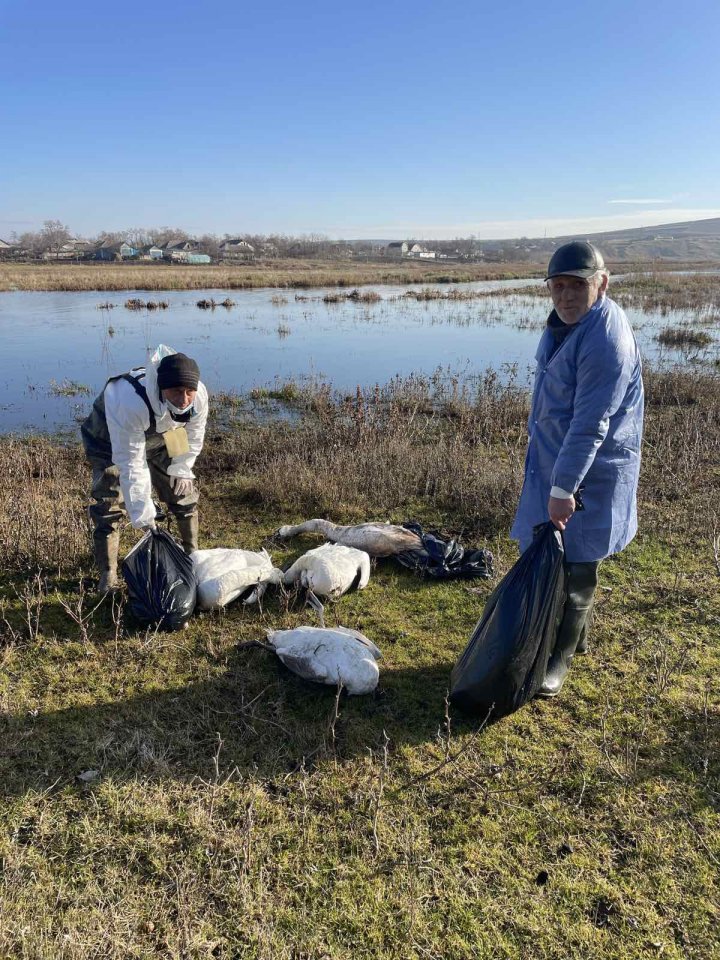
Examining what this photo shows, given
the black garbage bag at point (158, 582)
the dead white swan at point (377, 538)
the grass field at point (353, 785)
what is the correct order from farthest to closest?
the dead white swan at point (377, 538), the black garbage bag at point (158, 582), the grass field at point (353, 785)

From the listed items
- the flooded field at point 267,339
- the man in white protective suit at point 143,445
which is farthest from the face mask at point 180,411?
the flooded field at point 267,339

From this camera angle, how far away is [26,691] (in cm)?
292

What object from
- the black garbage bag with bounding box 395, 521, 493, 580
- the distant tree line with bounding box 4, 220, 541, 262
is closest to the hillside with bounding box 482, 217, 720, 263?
the distant tree line with bounding box 4, 220, 541, 262

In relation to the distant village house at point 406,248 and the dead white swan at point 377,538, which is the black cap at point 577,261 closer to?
the dead white swan at point 377,538

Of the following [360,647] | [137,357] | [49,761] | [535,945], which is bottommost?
[535,945]

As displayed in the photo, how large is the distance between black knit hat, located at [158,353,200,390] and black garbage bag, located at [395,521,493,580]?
6.40 ft

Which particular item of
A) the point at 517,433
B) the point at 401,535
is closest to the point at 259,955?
the point at 401,535

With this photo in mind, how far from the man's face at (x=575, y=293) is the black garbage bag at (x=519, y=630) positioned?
932mm

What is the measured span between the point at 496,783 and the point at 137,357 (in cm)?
1247

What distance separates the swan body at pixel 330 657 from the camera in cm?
290

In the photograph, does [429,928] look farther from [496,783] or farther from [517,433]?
[517,433]

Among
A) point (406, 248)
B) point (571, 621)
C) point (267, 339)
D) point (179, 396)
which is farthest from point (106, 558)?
point (406, 248)

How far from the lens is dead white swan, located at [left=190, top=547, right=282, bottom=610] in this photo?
356 cm

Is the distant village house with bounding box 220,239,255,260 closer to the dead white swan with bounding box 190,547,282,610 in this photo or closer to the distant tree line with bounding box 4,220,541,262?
the distant tree line with bounding box 4,220,541,262
